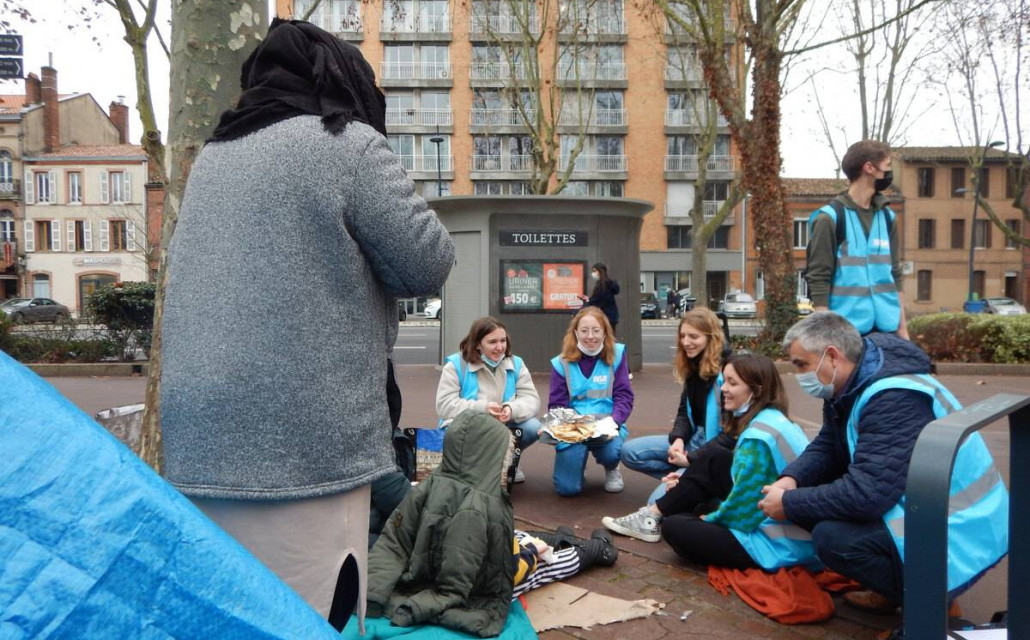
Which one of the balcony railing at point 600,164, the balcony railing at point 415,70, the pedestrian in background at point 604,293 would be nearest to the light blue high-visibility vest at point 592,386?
the pedestrian in background at point 604,293

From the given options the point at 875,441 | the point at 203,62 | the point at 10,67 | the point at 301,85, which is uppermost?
the point at 10,67

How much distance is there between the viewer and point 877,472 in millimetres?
3092

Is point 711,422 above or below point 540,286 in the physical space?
below

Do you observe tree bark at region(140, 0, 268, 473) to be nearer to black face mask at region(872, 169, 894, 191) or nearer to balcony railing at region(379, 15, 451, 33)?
black face mask at region(872, 169, 894, 191)

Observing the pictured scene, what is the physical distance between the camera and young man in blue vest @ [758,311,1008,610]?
2967 mm

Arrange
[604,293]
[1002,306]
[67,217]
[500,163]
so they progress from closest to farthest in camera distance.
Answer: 1. [604,293]
2. [1002,306]
3. [500,163]
4. [67,217]

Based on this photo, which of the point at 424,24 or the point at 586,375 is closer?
the point at 586,375

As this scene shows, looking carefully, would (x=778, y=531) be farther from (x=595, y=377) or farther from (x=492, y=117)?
(x=492, y=117)

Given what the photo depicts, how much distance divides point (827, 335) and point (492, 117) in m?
49.1

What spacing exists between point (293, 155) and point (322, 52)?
0.25 metres

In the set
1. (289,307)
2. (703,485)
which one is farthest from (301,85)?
(703,485)

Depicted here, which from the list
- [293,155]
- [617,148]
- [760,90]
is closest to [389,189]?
[293,155]

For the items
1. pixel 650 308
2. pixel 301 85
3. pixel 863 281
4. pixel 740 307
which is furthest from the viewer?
pixel 650 308

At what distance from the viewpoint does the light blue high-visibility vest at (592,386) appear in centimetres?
598
